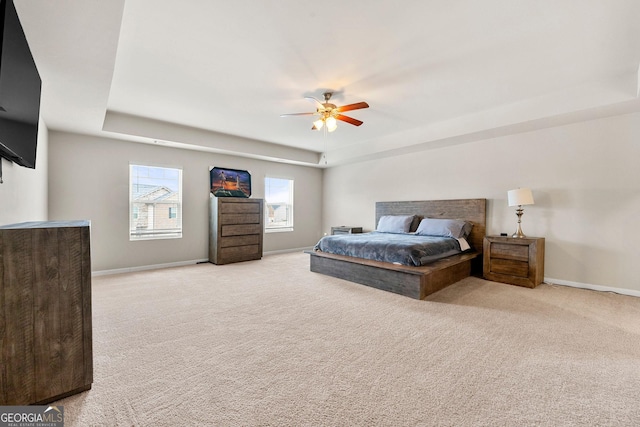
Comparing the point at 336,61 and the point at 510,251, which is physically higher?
the point at 336,61

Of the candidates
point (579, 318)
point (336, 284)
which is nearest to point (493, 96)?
point (579, 318)

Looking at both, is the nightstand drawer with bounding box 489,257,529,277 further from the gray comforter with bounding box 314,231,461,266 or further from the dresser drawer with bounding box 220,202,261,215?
the dresser drawer with bounding box 220,202,261,215

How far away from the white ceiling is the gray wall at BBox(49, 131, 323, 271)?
1.25 feet

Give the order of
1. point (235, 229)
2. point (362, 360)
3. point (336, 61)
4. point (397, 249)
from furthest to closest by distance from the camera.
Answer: point (235, 229) → point (397, 249) → point (336, 61) → point (362, 360)

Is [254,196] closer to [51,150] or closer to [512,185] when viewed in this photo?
[51,150]

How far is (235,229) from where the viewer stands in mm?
5641

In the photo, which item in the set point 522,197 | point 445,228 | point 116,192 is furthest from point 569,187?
point 116,192

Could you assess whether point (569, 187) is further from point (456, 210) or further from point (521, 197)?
point (456, 210)

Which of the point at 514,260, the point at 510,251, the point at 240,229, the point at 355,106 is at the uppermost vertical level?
the point at 355,106

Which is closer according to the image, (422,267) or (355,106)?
(355,106)

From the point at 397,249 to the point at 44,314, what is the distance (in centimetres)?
335

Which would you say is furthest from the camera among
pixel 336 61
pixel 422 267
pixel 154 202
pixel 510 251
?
pixel 154 202

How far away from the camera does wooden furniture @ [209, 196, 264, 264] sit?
5.45 metres

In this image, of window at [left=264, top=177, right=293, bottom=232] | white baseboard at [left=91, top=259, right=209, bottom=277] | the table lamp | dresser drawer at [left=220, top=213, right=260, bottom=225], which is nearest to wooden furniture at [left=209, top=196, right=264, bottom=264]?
dresser drawer at [left=220, top=213, right=260, bottom=225]
